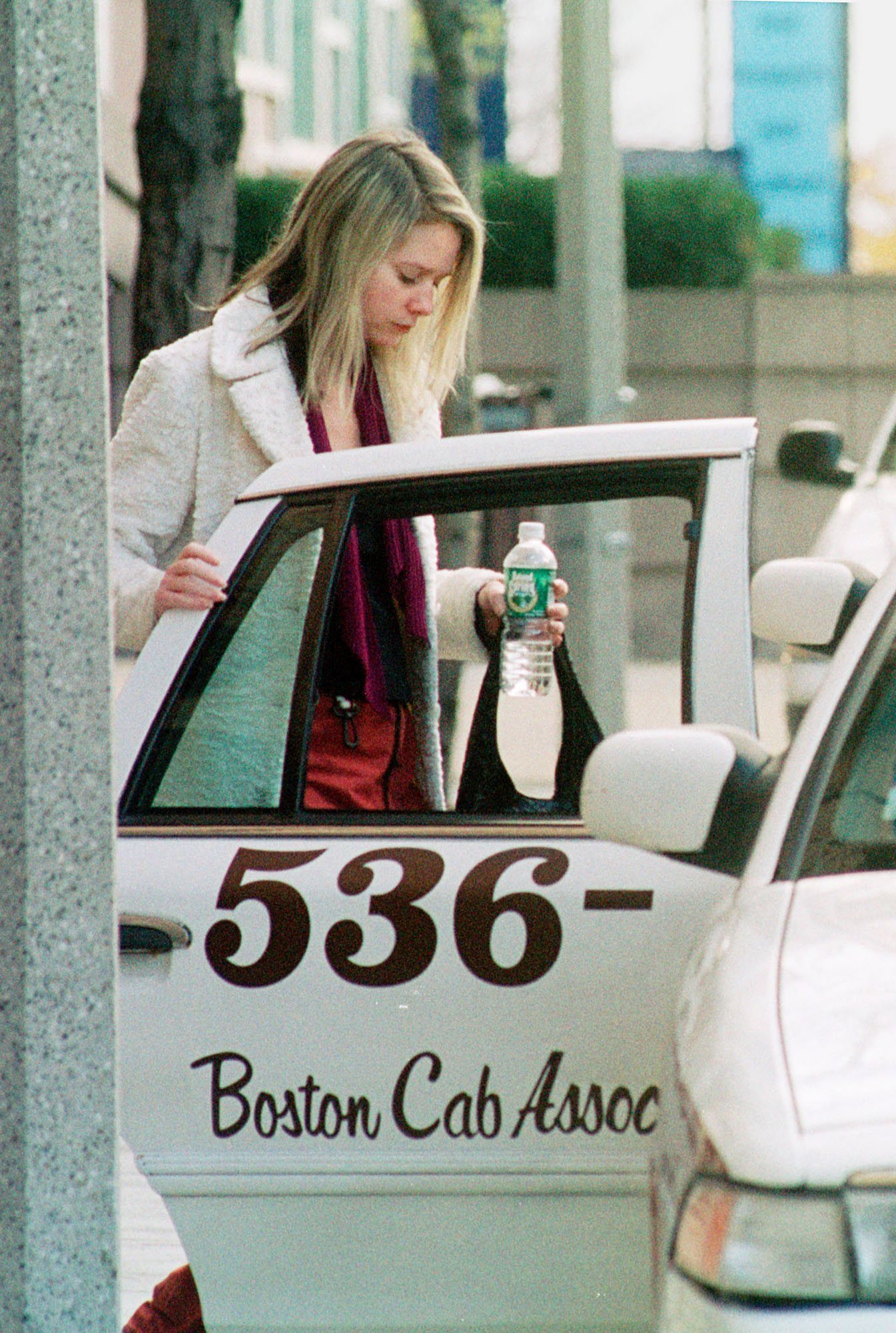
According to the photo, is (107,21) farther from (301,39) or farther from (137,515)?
(137,515)

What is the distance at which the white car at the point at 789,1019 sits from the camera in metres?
1.90

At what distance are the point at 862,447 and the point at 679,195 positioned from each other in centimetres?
226

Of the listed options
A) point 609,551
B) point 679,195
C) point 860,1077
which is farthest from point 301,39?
point 860,1077

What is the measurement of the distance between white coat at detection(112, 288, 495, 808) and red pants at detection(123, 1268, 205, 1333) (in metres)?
Result: 0.82

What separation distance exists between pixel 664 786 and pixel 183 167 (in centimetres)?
382

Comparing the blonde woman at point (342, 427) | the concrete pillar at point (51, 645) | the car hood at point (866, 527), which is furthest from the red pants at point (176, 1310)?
the car hood at point (866, 527)

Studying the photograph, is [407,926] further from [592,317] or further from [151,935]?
[592,317]

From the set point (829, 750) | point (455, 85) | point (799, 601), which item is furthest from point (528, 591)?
point (455, 85)

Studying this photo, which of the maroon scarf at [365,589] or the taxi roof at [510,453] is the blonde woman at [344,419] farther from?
the taxi roof at [510,453]

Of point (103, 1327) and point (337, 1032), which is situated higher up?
point (337, 1032)

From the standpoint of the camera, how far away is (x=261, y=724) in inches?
114

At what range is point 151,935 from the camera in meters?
2.75

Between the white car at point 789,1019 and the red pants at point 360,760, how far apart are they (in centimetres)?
53

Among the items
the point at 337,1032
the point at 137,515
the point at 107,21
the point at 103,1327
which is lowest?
the point at 103,1327
